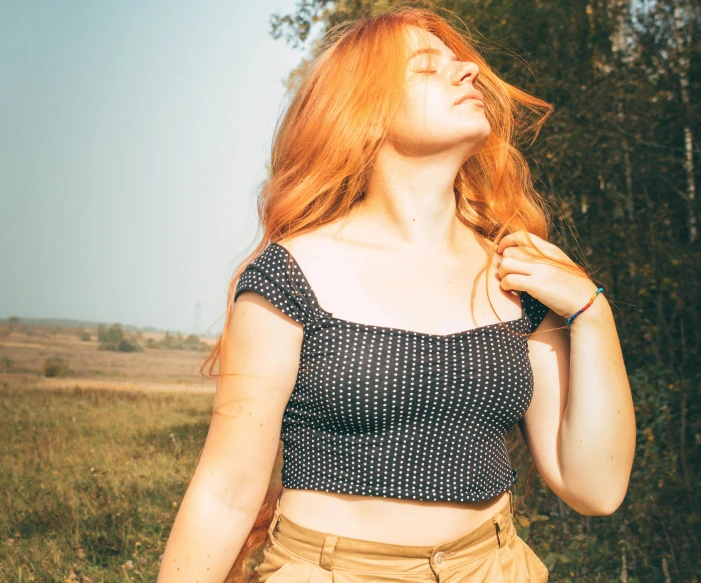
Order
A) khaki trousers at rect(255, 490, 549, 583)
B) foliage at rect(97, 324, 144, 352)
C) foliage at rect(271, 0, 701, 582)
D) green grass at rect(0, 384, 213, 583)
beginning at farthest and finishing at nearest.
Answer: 1. foliage at rect(97, 324, 144, 352)
2. foliage at rect(271, 0, 701, 582)
3. green grass at rect(0, 384, 213, 583)
4. khaki trousers at rect(255, 490, 549, 583)

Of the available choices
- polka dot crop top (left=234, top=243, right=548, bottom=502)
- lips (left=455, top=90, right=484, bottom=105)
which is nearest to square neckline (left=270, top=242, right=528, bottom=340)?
polka dot crop top (left=234, top=243, right=548, bottom=502)

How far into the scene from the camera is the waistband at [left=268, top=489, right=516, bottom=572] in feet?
4.23

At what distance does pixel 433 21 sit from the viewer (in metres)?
1.78

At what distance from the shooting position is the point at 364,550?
1.29 meters

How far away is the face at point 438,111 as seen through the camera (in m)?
1.56

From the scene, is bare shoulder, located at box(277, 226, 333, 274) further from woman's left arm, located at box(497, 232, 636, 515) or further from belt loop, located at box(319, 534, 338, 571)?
belt loop, located at box(319, 534, 338, 571)

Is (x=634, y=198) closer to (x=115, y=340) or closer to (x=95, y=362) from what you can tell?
(x=115, y=340)

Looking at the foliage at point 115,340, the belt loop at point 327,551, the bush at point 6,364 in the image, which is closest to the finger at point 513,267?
the belt loop at point 327,551

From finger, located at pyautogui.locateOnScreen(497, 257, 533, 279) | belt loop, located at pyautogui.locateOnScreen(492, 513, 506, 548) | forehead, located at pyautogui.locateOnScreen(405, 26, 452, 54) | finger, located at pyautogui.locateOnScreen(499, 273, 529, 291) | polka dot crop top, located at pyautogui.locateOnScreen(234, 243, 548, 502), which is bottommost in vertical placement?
belt loop, located at pyautogui.locateOnScreen(492, 513, 506, 548)

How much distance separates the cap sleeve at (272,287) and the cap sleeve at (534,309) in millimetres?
563

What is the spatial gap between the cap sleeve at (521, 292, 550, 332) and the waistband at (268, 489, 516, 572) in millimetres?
499

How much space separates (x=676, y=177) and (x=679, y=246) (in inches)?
18.3

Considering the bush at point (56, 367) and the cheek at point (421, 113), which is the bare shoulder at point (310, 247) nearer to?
the cheek at point (421, 113)

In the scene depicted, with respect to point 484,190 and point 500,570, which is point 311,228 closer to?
point 484,190
